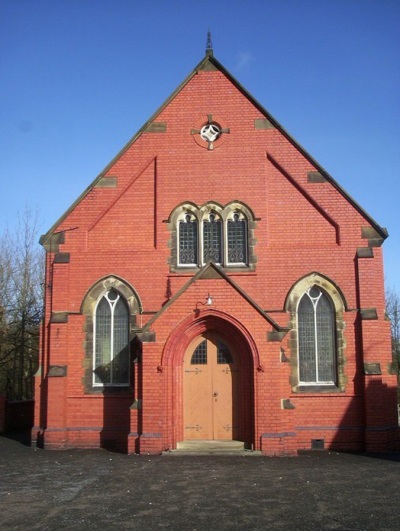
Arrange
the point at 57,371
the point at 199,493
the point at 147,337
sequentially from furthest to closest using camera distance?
the point at 57,371 < the point at 147,337 < the point at 199,493

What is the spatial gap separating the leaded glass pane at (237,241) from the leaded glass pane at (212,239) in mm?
296

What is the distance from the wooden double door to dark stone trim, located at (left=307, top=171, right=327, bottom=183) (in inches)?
214

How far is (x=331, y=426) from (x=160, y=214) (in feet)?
25.4

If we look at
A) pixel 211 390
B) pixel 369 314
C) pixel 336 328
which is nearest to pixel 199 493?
pixel 211 390

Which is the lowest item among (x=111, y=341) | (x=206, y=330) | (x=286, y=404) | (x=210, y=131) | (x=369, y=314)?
(x=286, y=404)

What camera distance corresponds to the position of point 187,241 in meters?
17.6

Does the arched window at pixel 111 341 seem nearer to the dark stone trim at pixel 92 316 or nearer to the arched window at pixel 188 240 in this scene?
the dark stone trim at pixel 92 316

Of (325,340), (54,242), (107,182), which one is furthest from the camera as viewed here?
(107,182)

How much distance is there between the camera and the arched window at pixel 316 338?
16766 mm

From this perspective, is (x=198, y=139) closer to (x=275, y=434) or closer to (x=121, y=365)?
(x=121, y=365)

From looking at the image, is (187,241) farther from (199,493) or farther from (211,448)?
(199,493)

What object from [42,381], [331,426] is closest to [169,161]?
[42,381]

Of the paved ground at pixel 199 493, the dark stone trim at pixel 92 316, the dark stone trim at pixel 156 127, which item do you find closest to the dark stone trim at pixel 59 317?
the dark stone trim at pixel 92 316

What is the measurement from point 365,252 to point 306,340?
9.92ft
